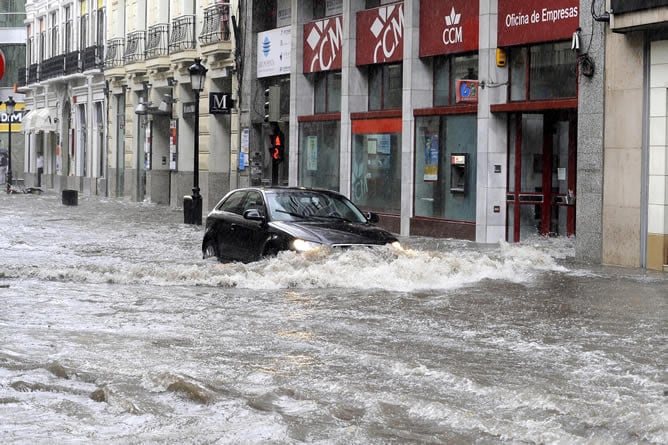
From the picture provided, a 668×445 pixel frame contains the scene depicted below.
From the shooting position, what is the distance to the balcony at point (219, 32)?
112 ft

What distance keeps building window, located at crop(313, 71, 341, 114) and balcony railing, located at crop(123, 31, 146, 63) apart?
14691 mm

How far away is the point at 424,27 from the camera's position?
963 inches

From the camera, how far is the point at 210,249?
17.9 metres

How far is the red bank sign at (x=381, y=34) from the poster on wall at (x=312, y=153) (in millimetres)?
3104

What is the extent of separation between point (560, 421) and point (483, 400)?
0.76 m

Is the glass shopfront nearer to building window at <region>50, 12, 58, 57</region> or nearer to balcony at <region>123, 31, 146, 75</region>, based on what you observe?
balcony at <region>123, 31, 146, 75</region>

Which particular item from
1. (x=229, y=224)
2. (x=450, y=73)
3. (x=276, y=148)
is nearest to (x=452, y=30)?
(x=450, y=73)

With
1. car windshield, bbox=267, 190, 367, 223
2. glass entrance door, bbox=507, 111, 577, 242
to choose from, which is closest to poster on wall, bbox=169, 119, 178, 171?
glass entrance door, bbox=507, 111, 577, 242

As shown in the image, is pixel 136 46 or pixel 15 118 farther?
pixel 15 118

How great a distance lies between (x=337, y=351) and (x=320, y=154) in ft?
65.1

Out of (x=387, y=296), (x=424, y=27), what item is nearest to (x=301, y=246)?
(x=387, y=296)

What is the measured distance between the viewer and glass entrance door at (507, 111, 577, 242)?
2084cm

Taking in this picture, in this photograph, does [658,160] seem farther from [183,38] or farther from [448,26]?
[183,38]

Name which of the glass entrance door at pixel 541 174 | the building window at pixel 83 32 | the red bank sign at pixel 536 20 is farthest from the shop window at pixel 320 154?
the building window at pixel 83 32
